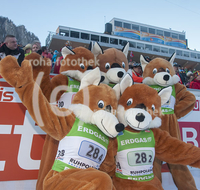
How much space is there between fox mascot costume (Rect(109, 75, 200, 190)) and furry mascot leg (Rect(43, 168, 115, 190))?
1.68 ft

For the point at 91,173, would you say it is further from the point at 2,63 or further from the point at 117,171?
the point at 2,63

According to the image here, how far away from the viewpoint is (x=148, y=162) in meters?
1.71

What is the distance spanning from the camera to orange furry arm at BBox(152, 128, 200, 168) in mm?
1671

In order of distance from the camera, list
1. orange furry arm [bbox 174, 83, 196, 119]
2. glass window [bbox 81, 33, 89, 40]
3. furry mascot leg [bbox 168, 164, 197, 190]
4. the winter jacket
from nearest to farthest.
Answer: furry mascot leg [bbox 168, 164, 197, 190] < orange furry arm [bbox 174, 83, 196, 119] < the winter jacket < glass window [bbox 81, 33, 89, 40]

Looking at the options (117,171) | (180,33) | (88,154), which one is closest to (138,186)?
(117,171)

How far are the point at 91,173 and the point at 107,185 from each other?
141 mm

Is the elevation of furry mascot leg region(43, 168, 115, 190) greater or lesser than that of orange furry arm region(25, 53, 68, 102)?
lesser

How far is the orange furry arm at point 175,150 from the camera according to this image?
1.67 meters

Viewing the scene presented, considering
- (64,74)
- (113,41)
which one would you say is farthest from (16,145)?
(113,41)

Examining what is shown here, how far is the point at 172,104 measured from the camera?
2369 mm

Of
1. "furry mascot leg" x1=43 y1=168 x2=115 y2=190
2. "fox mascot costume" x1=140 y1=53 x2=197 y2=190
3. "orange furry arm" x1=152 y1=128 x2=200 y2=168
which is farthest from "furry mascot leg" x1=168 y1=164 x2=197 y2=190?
"furry mascot leg" x1=43 y1=168 x2=115 y2=190

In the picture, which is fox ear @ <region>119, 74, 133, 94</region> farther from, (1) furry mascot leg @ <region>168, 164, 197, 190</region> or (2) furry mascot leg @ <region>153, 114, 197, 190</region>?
(1) furry mascot leg @ <region>168, 164, 197, 190</region>

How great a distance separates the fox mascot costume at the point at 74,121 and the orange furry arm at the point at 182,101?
1.26m

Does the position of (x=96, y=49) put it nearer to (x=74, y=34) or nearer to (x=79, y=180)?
(x=79, y=180)
